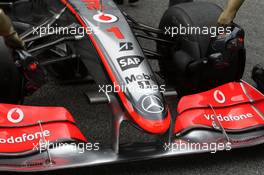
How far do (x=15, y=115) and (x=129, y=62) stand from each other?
0.47m

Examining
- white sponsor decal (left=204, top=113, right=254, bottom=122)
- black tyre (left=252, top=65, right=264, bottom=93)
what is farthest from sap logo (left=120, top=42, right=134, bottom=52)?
black tyre (left=252, top=65, right=264, bottom=93)

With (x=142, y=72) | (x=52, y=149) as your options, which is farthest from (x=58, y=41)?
(x=52, y=149)

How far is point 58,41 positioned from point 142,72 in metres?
0.44

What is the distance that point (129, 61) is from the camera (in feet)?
6.48

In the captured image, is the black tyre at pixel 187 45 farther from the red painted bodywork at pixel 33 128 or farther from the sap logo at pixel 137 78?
the red painted bodywork at pixel 33 128

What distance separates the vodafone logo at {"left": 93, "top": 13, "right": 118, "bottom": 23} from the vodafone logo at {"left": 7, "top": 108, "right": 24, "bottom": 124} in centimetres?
53

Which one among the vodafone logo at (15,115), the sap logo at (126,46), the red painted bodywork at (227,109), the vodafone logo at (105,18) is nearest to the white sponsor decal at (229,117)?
the red painted bodywork at (227,109)

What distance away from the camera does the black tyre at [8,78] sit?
193 cm

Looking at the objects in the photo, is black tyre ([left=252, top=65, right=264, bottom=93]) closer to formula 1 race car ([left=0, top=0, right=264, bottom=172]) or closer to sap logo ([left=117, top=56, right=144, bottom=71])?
formula 1 race car ([left=0, top=0, right=264, bottom=172])

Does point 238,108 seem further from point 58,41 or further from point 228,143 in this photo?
point 58,41

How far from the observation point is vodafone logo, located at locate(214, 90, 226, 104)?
205cm

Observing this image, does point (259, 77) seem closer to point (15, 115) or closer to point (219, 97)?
point (219, 97)

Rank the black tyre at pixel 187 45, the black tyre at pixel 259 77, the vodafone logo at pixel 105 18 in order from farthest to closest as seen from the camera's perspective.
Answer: the black tyre at pixel 259 77, the black tyre at pixel 187 45, the vodafone logo at pixel 105 18

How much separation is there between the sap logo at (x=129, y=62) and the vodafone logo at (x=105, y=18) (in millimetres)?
231
